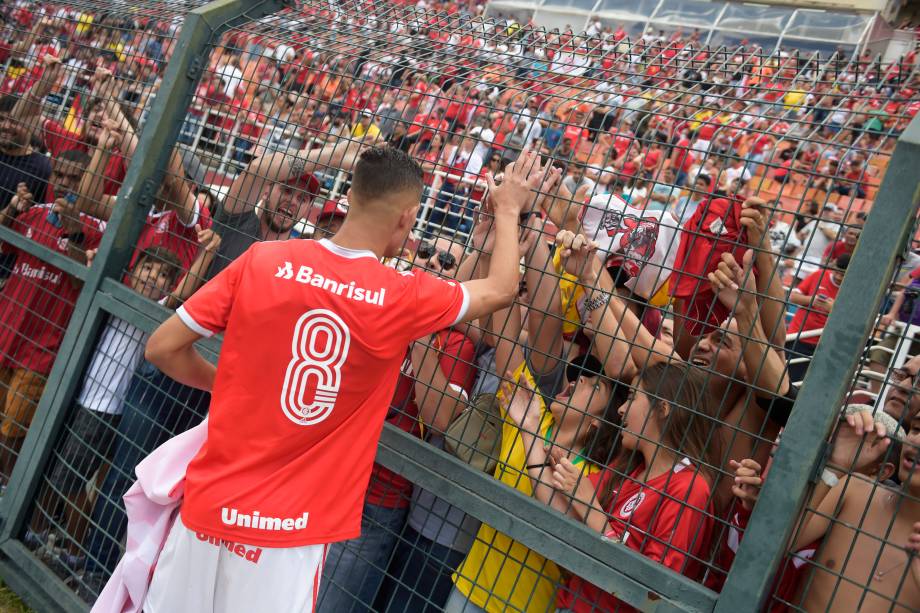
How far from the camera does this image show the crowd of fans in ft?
7.32

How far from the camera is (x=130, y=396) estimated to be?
11.8 ft

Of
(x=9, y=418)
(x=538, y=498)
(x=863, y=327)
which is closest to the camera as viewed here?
(x=863, y=327)

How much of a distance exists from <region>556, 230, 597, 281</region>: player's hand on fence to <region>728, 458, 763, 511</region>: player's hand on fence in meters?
0.72

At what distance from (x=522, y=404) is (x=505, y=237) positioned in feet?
1.97

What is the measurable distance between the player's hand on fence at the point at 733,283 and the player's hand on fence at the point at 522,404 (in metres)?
0.68

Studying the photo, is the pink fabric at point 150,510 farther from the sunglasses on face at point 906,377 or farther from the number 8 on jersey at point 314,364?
the sunglasses on face at point 906,377

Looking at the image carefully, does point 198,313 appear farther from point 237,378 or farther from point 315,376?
point 315,376

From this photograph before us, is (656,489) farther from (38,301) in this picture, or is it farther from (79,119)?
(79,119)

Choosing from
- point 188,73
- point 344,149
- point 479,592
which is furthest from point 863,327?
point 188,73

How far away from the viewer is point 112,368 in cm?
366

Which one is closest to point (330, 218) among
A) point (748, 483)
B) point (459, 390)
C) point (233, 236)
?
point (233, 236)

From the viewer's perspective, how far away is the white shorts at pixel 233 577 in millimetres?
2227

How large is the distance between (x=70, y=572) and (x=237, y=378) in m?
1.89

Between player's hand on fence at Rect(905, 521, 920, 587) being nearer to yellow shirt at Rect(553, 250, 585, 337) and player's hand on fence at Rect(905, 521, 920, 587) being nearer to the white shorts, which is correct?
yellow shirt at Rect(553, 250, 585, 337)
